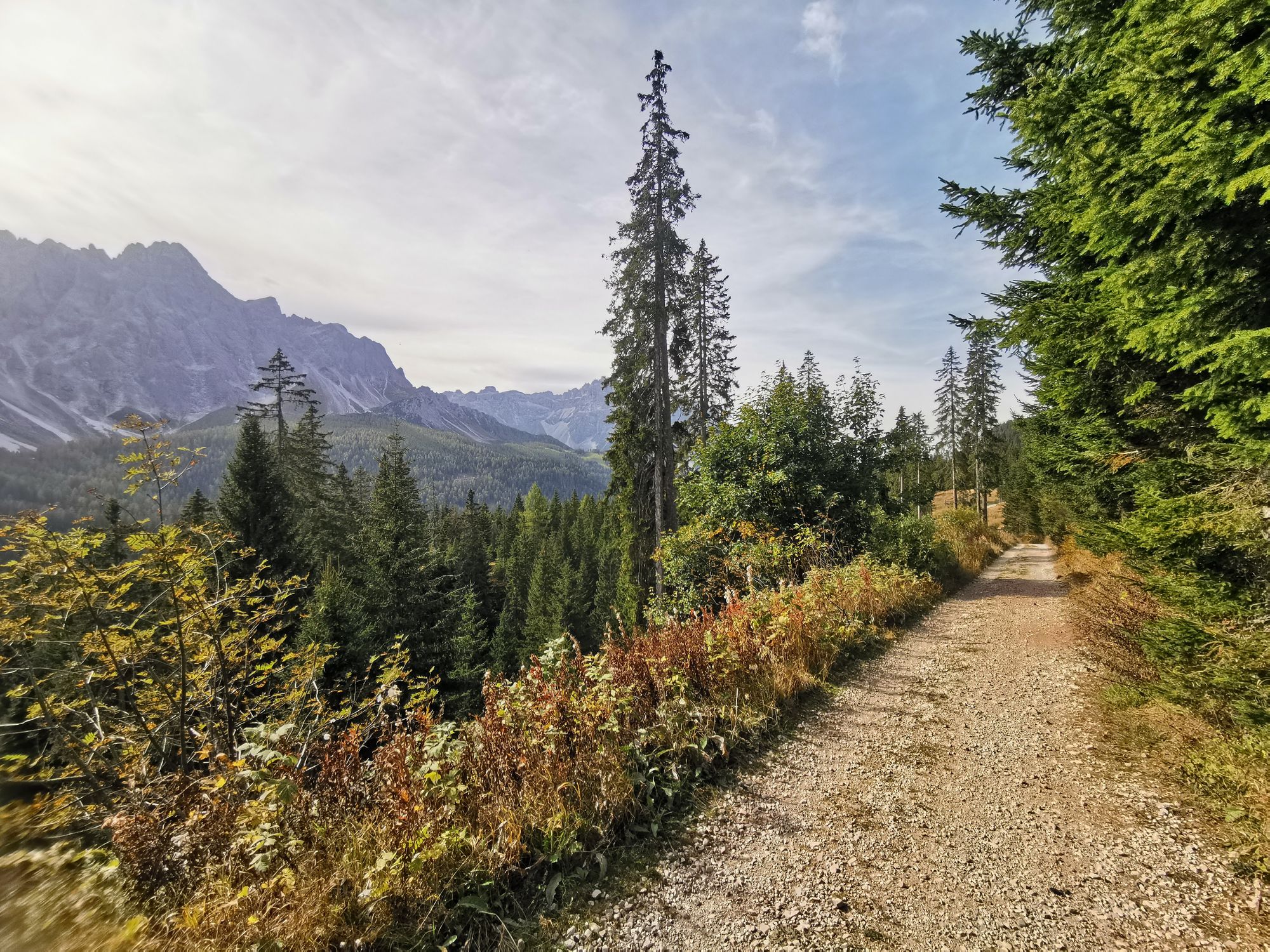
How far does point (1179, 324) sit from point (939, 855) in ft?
13.2

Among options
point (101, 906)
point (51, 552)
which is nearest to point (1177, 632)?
point (101, 906)

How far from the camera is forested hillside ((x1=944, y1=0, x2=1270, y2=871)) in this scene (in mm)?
3129

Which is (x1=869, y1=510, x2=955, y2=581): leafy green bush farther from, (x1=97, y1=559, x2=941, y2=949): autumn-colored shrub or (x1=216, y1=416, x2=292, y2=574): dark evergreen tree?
(x1=216, y1=416, x2=292, y2=574): dark evergreen tree

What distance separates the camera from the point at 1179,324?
11.3 ft

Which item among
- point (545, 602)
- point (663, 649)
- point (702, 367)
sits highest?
point (702, 367)

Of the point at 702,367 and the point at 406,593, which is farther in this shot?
the point at 702,367

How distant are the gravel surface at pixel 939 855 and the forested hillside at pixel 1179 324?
581 mm

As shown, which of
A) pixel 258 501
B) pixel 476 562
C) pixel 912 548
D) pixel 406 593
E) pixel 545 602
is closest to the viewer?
pixel 912 548

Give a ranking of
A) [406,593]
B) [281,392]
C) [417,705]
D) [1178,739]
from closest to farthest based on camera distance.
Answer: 1. [1178,739]
2. [417,705]
3. [406,593]
4. [281,392]

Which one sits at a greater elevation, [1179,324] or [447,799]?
[1179,324]

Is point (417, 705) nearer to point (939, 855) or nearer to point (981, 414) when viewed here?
point (939, 855)

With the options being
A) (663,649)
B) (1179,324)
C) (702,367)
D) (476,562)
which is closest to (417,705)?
(663,649)

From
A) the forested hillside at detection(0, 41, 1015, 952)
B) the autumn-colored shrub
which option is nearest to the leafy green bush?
the forested hillside at detection(0, 41, 1015, 952)

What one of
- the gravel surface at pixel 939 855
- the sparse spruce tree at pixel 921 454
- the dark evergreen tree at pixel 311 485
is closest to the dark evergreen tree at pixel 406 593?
the dark evergreen tree at pixel 311 485
